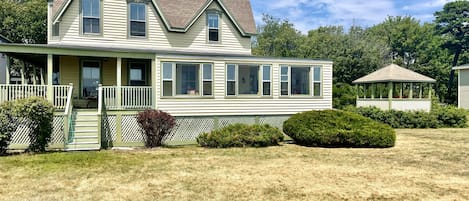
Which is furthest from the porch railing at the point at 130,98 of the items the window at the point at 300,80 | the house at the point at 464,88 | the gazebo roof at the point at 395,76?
the house at the point at 464,88

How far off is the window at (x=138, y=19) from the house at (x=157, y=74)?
1.9 inches

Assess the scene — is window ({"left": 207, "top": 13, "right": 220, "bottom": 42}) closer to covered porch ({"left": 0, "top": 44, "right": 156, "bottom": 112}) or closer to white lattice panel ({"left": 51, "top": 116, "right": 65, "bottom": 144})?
covered porch ({"left": 0, "top": 44, "right": 156, "bottom": 112})

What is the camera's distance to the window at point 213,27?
62.5 feet

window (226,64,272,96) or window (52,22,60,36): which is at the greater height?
window (52,22,60,36)

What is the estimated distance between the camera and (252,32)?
66.3ft

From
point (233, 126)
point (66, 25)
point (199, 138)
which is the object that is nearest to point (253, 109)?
point (233, 126)

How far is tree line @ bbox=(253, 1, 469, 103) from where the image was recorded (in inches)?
1760

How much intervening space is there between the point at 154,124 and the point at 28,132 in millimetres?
4225

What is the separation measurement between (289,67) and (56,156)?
1005 centimetres

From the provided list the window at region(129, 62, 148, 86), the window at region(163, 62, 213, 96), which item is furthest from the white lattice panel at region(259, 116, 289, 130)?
the window at region(129, 62, 148, 86)

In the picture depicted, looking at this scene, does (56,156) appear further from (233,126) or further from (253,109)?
(253,109)

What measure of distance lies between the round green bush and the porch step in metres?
7.72

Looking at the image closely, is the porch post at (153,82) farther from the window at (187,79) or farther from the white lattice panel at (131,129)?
the white lattice panel at (131,129)

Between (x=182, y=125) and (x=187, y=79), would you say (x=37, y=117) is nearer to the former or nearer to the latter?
(x=182, y=125)
